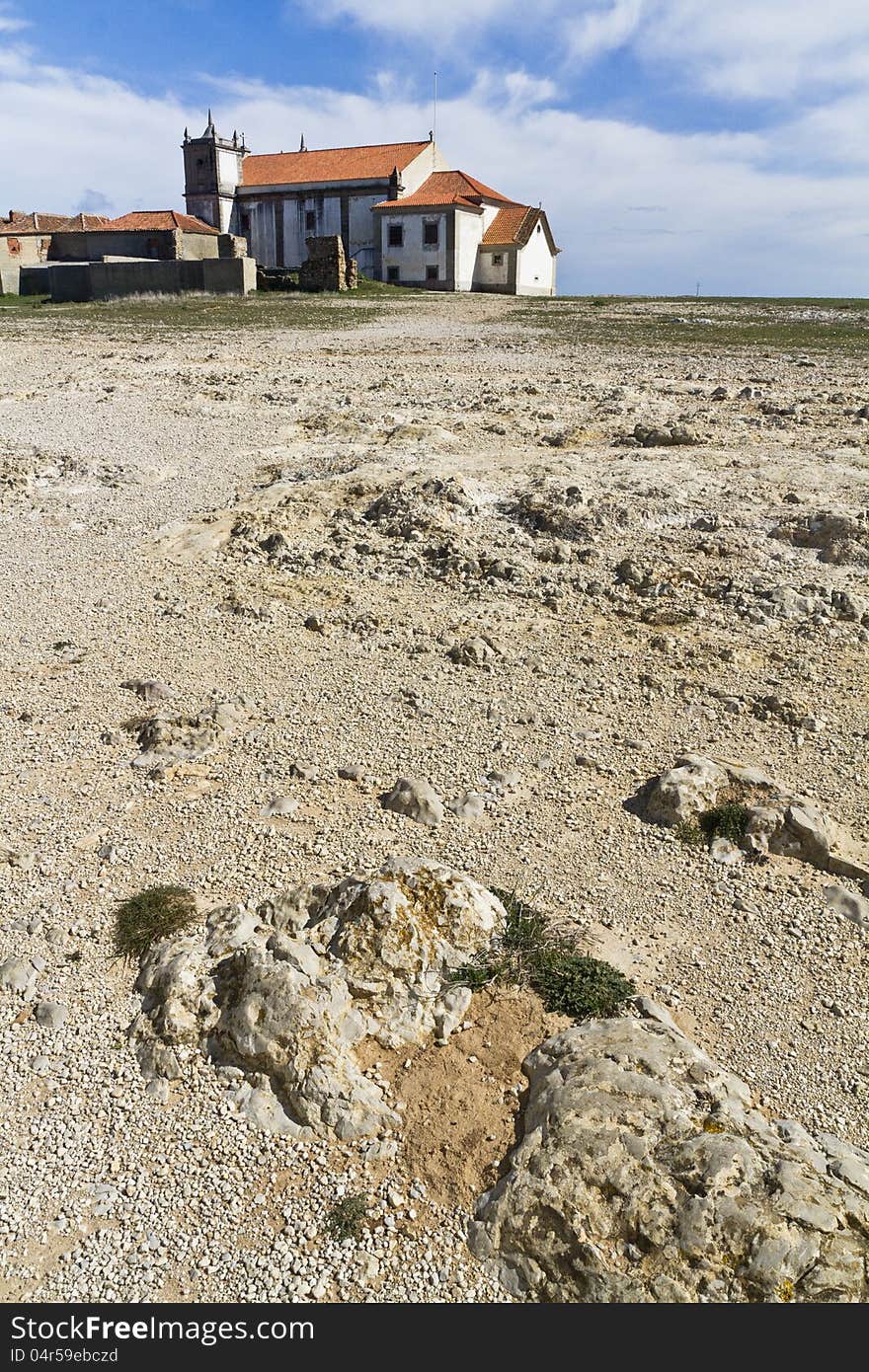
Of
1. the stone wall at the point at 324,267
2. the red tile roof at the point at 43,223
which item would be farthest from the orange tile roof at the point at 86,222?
the stone wall at the point at 324,267

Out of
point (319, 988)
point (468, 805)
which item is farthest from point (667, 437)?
point (319, 988)

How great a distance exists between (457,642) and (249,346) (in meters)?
21.7

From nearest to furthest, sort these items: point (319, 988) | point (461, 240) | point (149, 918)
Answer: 1. point (319, 988)
2. point (149, 918)
3. point (461, 240)

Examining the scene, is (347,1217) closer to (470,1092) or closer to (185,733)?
(470,1092)

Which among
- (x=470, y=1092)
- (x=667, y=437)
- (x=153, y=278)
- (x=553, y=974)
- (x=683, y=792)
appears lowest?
(x=470, y=1092)

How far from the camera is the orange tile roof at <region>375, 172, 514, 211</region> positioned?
191 feet

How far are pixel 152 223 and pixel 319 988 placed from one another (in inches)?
2630

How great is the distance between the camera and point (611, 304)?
45.5 metres

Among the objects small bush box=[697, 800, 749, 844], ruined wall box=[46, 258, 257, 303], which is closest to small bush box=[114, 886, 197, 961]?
small bush box=[697, 800, 749, 844]

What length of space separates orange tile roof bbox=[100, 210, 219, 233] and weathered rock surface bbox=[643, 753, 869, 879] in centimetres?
6318

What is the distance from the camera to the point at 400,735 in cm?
891

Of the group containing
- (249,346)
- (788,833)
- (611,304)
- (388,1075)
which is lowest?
(388,1075)
